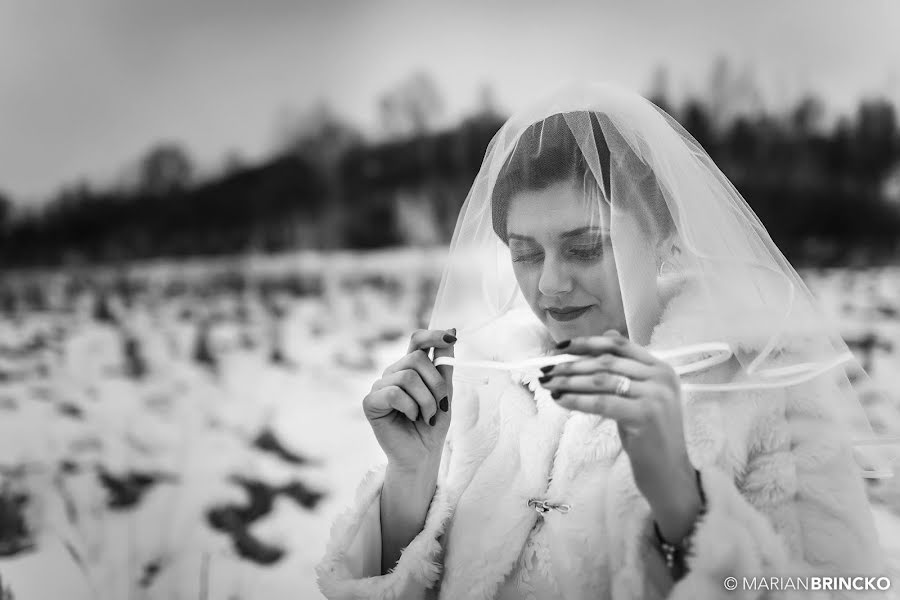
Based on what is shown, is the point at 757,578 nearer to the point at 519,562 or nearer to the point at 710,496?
the point at 710,496

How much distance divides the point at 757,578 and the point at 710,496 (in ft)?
0.35

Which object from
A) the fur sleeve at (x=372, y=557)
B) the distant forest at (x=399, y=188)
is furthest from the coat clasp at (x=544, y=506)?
the distant forest at (x=399, y=188)

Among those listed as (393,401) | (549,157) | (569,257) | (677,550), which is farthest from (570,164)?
(677,550)

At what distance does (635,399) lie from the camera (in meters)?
0.59

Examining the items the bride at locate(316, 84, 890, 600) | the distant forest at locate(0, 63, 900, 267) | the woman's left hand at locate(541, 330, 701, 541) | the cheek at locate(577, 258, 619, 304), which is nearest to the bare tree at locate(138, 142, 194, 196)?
the distant forest at locate(0, 63, 900, 267)

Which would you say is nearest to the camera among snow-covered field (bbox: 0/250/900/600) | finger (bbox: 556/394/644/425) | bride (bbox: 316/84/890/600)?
finger (bbox: 556/394/644/425)

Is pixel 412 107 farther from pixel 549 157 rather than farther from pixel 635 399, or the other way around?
pixel 635 399

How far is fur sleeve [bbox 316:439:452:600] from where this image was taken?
0.87 metres

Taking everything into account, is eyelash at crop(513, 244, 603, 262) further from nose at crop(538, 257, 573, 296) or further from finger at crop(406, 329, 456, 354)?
finger at crop(406, 329, 456, 354)

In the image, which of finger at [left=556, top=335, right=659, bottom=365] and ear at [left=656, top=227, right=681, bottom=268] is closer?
finger at [left=556, top=335, right=659, bottom=365]

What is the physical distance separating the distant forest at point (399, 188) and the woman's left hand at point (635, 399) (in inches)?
87.5

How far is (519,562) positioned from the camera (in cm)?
88

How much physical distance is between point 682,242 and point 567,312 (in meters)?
0.19

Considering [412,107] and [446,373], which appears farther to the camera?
[412,107]
